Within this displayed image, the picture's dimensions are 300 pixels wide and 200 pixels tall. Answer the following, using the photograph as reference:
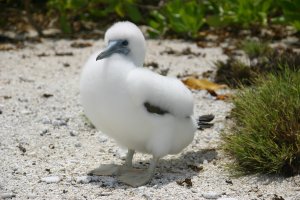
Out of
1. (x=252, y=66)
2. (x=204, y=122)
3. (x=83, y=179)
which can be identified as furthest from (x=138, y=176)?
(x=252, y=66)

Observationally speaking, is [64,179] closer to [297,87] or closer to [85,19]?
[297,87]

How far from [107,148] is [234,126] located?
3.90 feet

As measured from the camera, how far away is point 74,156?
527cm

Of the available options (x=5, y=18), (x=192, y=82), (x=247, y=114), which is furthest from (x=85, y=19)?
(x=247, y=114)

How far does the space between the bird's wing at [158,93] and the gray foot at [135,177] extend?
0.51 meters

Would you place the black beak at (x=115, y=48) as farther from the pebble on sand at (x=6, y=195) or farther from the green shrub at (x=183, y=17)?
the green shrub at (x=183, y=17)

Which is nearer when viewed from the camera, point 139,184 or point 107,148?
point 139,184

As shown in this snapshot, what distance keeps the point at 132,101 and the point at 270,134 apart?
1086 mm

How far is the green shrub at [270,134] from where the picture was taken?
4.43m

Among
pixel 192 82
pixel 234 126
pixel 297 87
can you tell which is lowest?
pixel 192 82

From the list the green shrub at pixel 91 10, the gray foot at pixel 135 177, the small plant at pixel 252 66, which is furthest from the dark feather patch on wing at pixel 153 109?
the green shrub at pixel 91 10

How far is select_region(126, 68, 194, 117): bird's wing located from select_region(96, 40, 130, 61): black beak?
224mm

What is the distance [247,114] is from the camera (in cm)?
495

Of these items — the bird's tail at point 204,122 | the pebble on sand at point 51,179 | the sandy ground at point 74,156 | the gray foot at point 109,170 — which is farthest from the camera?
the bird's tail at point 204,122
